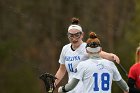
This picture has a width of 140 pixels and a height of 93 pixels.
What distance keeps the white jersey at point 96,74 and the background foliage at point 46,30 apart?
27207mm

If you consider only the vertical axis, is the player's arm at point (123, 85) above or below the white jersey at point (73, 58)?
below

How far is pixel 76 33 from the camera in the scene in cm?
1247

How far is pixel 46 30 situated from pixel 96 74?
33263mm

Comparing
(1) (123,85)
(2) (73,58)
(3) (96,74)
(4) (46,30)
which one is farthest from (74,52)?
(4) (46,30)

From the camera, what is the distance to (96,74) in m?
10.8

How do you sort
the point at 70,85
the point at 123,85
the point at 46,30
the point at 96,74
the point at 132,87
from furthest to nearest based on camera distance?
the point at 46,30
the point at 132,87
the point at 123,85
the point at 70,85
the point at 96,74

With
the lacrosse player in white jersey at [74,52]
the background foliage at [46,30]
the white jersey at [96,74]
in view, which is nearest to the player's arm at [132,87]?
the lacrosse player in white jersey at [74,52]

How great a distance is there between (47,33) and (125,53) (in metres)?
6.98

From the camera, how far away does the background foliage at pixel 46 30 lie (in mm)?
39562

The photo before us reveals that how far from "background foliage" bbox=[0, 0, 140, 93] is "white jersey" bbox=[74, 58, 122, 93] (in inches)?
1071

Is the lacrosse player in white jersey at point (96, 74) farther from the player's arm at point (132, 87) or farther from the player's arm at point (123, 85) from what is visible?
the player's arm at point (132, 87)

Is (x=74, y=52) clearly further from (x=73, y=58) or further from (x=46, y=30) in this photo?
(x=46, y=30)

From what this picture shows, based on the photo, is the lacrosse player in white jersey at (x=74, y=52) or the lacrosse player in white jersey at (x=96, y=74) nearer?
the lacrosse player in white jersey at (x=96, y=74)

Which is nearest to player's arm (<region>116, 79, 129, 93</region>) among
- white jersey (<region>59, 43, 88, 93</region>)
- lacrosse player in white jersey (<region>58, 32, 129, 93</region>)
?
lacrosse player in white jersey (<region>58, 32, 129, 93</region>)
